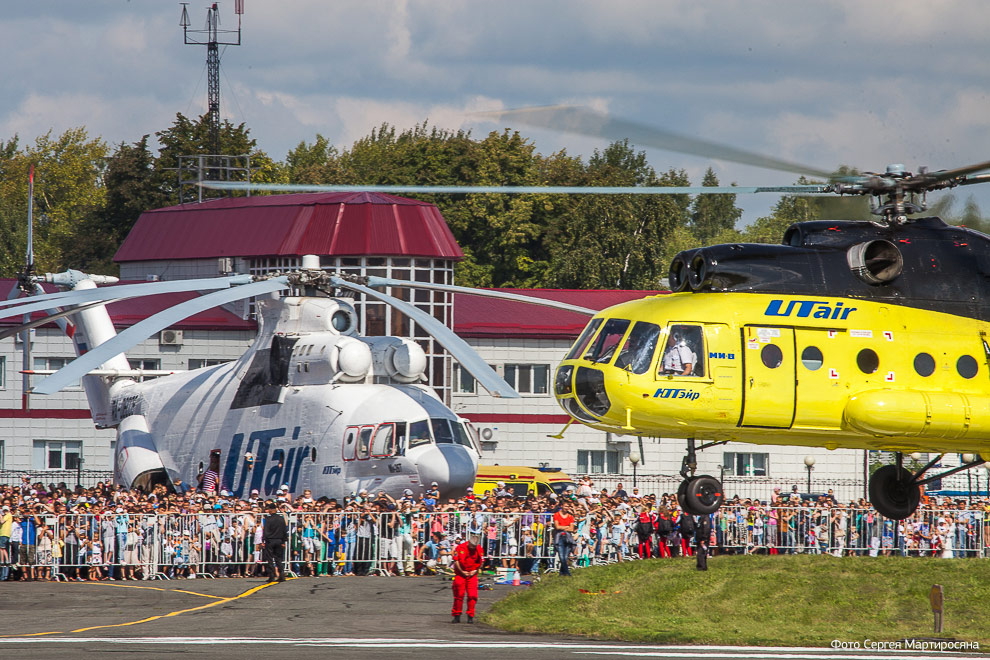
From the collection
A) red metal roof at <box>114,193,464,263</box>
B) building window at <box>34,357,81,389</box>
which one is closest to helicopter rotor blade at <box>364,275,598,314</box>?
red metal roof at <box>114,193,464,263</box>

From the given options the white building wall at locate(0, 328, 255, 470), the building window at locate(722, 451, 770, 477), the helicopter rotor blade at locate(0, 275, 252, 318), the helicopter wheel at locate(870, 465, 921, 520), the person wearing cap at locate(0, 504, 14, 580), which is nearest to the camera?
the helicopter wheel at locate(870, 465, 921, 520)

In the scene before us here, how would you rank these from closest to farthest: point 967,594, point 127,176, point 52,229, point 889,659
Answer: point 889,659 < point 967,594 < point 127,176 < point 52,229

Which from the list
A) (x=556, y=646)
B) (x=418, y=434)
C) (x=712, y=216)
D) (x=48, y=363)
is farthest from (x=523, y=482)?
(x=712, y=216)

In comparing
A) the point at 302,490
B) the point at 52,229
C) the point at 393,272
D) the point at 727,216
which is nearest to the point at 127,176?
the point at 52,229

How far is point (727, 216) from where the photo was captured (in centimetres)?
11275

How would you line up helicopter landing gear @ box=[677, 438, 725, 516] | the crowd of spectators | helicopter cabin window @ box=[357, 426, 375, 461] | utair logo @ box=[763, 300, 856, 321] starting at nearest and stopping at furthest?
utair logo @ box=[763, 300, 856, 321], helicopter landing gear @ box=[677, 438, 725, 516], the crowd of spectators, helicopter cabin window @ box=[357, 426, 375, 461]

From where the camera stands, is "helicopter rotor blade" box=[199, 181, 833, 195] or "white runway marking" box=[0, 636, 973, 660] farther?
"white runway marking" box=[0, 636, 973, 660]

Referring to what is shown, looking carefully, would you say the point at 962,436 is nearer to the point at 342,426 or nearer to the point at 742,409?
the point at 742,409

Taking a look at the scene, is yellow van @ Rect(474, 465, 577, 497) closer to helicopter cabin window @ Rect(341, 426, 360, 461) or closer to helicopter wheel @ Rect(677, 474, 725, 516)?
helicopter cabin window @ Rect(341, 426, 360, 461)

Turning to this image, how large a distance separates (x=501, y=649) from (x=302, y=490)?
13.0 meters

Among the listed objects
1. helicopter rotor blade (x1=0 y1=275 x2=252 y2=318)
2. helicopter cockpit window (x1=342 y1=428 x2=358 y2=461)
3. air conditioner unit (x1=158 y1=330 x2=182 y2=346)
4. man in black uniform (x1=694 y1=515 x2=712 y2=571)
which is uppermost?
air conditioner unit (x1=158 y1=330 x2=182 y2=346)

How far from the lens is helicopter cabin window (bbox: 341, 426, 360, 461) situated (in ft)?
96.6

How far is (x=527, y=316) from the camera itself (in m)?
54.6

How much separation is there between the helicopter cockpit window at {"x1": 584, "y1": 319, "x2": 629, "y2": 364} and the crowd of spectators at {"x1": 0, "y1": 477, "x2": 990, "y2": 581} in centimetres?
1214
